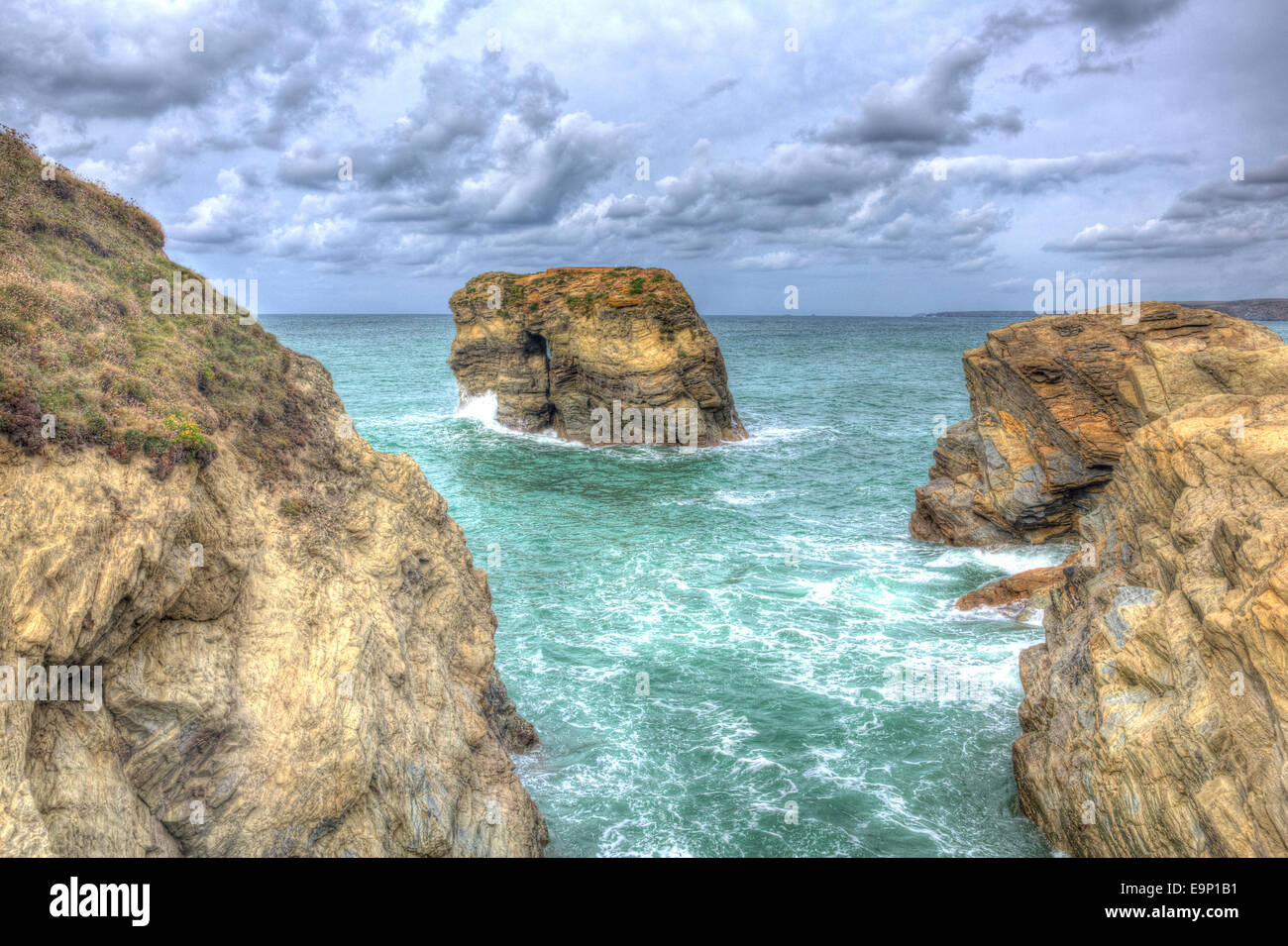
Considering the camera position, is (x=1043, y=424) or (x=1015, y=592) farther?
(x=1043, y=424)

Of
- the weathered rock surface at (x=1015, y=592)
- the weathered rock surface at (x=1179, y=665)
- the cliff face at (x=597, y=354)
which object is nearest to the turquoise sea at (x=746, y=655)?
the weathered rock surface at (x=1015, y=592)

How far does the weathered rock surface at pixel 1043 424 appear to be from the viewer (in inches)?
1035

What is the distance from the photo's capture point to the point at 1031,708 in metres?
16.8

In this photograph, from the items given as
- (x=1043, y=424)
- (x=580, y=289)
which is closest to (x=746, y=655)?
(x=1043, y=424)

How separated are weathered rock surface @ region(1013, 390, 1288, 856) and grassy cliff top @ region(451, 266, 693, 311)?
39.4 metres

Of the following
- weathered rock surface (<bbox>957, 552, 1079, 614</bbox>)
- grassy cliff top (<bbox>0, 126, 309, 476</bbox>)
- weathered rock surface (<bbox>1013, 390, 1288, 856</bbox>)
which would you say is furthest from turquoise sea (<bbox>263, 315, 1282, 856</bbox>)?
grassy cliff top (<bbox>0, 126, 309, 476</bbox>)

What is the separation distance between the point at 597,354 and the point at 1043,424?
3094cm

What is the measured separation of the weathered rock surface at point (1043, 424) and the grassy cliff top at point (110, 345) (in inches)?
798

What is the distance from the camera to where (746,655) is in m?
23.6

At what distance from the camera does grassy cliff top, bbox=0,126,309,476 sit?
9.34 metres

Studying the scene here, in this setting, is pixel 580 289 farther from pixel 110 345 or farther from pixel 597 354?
pixel 110 345

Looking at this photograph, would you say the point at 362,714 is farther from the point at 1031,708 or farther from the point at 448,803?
the point at 1031,708

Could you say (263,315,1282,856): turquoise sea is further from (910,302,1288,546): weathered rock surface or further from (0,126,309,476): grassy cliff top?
(0,126,309,476): grassy cliff top

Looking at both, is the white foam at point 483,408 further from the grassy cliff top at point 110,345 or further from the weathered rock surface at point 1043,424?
the grassy cliff top at point 110,345
